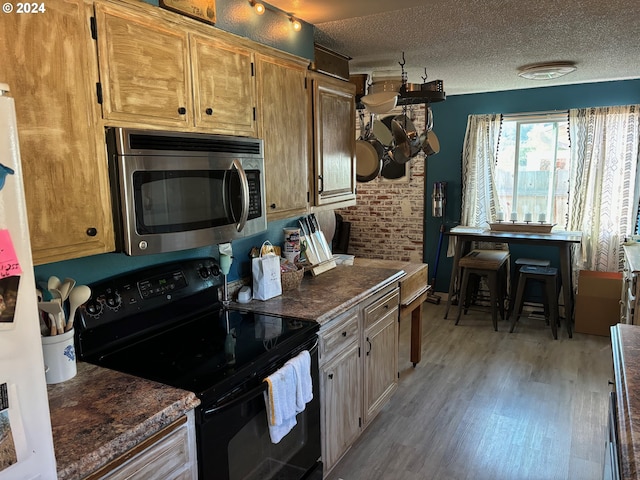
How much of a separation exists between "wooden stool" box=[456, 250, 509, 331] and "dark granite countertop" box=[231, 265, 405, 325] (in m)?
1.85

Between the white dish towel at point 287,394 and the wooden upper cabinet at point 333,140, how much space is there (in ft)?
3.74

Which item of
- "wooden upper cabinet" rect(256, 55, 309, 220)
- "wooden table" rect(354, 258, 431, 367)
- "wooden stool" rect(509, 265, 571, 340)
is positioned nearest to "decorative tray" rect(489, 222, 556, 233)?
A: "wooden stool" rect(509, 265, 571, 340)

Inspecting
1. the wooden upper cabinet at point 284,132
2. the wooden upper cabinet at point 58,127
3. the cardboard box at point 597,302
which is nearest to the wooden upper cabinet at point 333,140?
the wooden upper cabinet at point 284,132

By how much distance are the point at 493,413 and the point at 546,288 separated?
187 centimetres

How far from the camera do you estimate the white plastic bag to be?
2.32m

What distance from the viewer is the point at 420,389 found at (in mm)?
3375

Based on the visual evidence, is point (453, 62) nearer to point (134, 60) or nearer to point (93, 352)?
point (134, 60)

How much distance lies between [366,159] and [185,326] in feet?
7.15

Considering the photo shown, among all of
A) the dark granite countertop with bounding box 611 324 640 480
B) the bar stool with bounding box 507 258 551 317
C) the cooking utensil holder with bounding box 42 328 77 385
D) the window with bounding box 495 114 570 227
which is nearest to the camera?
the dark granite countertop with bounding box 611 324 640 480

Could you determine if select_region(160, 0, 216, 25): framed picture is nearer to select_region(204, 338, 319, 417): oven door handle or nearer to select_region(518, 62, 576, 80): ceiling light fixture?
select_region(204, 338, 319, 417): oven door handle

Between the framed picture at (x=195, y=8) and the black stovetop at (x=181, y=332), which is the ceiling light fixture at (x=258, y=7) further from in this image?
the black stovetop at (x=181, y=332)

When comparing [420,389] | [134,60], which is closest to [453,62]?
[420,389]

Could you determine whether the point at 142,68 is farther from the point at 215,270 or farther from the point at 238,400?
the point at 238,400

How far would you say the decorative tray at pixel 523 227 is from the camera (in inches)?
179
